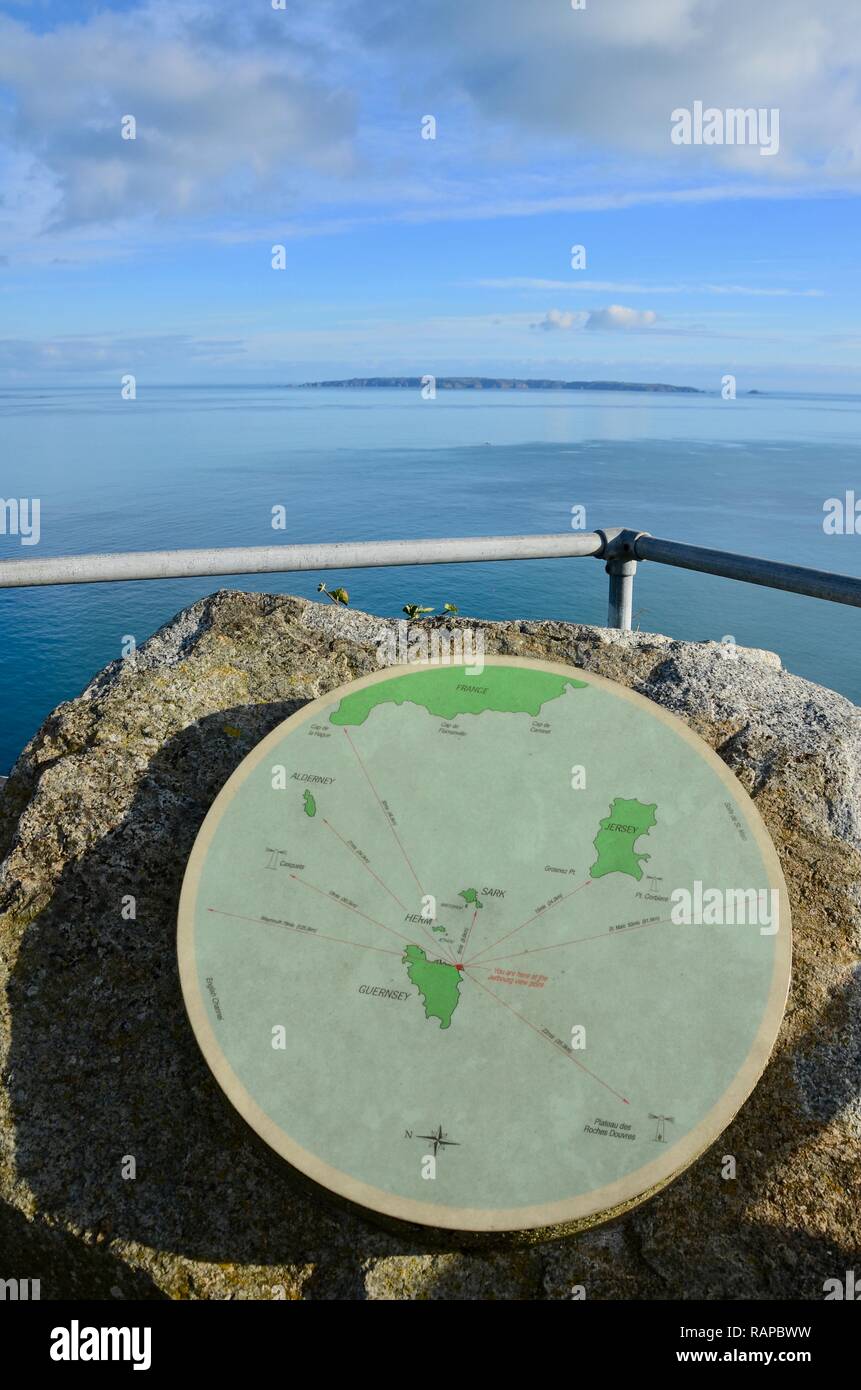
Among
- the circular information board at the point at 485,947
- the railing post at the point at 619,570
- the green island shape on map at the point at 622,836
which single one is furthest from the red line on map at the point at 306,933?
the railing post at the point at 619,570

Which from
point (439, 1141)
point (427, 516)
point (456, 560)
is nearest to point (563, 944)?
A: point (439, 1141)

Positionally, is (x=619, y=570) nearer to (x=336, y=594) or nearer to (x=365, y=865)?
(x=336, y=594)

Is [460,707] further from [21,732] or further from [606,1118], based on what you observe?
[21,732]

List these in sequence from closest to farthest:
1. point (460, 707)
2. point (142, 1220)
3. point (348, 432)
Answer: point (142, 1220)
point (460, 707)
point (348, 432)

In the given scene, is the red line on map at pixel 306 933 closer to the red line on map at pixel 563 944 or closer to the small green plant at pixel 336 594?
the red line on map at pixel 563 944

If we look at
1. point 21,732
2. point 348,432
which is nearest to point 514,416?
point 348,432

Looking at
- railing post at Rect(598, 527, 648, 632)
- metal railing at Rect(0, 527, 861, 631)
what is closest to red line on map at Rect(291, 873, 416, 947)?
metal railing at Rect(0, 527, 861, 631)

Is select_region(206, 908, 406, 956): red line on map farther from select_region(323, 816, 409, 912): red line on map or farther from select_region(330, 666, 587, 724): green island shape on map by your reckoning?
select_region(330, 666, 587, 724): green island shape on map
